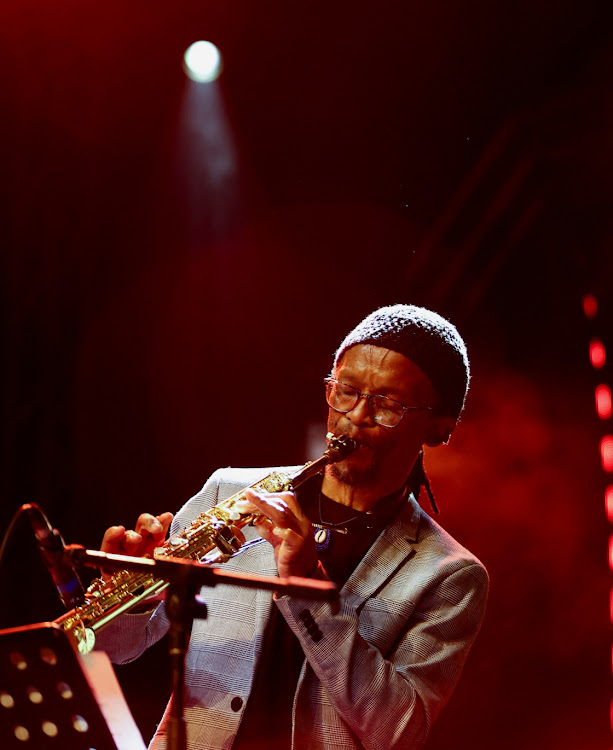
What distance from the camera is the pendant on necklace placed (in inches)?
114

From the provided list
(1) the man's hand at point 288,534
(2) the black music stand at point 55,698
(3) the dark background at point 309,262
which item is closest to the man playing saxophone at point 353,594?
(1) the man's hand at point 288,534

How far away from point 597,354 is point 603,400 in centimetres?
26

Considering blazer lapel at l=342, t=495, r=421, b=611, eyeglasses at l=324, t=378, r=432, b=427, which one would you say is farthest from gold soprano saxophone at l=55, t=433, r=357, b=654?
blazer lapel at l=342, t=495, r=421, b=611

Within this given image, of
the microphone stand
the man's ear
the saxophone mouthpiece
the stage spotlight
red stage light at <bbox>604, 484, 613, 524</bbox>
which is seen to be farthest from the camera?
the stage spotlight

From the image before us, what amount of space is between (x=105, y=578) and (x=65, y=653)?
92cm

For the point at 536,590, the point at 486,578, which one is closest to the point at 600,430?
the point at 536,590

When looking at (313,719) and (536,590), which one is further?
(536,590)

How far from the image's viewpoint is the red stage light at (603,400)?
14.1ft

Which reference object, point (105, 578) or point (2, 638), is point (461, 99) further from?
point (2, 638)

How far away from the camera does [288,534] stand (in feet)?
7.50

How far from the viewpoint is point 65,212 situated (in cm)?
467

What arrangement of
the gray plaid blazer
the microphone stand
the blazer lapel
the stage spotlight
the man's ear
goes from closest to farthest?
1. the microphone stand
2. the gray plaid blazer
3. the blazer lapel
4. the man's ear
5. the stage spotlight

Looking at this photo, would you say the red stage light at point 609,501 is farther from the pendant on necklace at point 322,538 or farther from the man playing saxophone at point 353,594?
the pendant on necklace at point 322,538

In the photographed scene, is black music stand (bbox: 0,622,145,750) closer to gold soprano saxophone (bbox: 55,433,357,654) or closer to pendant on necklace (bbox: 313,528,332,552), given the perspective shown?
gold soprano saxophone (bbox: 55,433,357,654)
